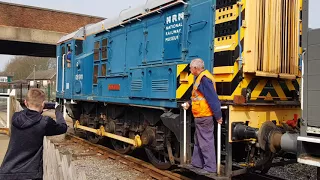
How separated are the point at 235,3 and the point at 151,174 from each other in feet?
12.2

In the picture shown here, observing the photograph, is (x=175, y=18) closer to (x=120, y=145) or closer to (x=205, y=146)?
(x=205, y=146)

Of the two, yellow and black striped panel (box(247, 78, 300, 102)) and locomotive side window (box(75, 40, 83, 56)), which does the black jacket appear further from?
locomotive side window (box(75, 40, 83, 56))

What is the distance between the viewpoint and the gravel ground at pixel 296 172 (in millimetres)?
6730

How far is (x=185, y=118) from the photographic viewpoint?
5.53 meters

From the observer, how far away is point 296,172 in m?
7.12

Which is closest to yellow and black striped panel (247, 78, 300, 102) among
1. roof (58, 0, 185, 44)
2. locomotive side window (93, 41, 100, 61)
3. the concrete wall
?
roof (58, 0, 185, 44)

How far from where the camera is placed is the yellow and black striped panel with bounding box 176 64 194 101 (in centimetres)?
597

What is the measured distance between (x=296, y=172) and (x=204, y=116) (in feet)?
11.2

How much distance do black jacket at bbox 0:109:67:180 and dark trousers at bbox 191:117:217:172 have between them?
2516mm

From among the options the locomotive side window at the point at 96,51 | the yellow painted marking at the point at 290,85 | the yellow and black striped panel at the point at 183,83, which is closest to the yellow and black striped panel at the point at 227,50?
the yellow and black striped panel at the point at 183,83

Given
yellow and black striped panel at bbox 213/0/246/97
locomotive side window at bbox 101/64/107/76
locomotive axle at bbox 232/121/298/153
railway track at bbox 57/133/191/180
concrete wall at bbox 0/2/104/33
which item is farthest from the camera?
concrete wall at bbox 0/2/104/33

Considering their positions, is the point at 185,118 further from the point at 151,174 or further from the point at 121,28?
the point at 121,28

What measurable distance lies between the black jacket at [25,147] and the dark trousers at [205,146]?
2516 millimetres

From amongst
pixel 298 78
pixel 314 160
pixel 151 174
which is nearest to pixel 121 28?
pixel 151 174
